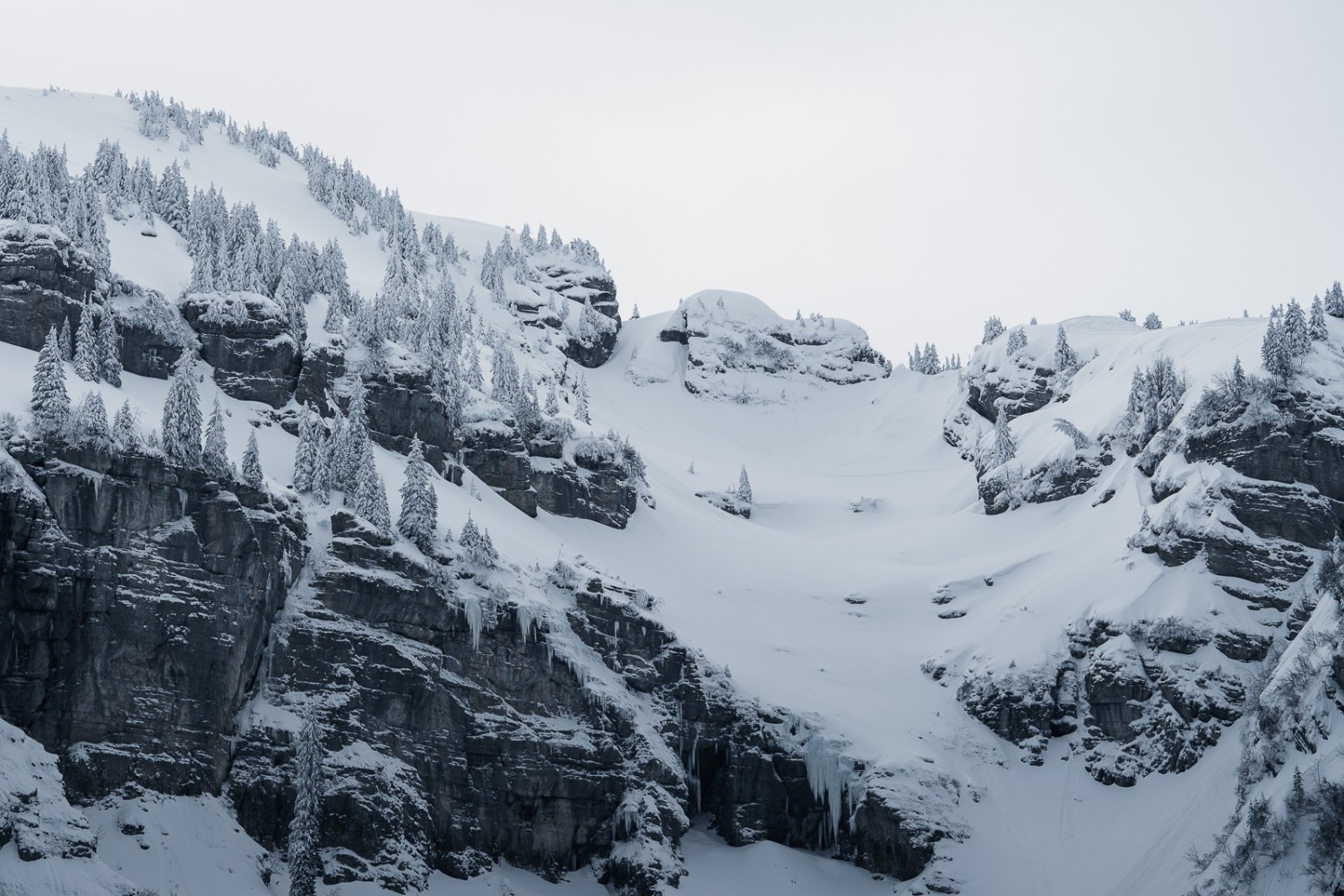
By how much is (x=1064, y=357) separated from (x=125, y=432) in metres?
107

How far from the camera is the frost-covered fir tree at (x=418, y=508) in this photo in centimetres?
9625

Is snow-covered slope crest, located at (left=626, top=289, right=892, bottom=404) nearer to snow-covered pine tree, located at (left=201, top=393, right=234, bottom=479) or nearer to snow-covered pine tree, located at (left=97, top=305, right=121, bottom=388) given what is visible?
snow-covered pine tree, located at (left=97, top=305, right=121, bottom=388)

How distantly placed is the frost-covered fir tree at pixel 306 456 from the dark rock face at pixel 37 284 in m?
18.2

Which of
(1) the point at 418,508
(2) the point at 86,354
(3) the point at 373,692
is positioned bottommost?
(3) the point at 373,692

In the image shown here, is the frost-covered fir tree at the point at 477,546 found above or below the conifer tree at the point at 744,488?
below

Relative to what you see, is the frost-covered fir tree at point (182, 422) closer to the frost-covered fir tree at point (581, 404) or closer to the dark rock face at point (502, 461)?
the dark rock face at point (502, 461)

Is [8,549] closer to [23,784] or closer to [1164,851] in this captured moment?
[23,784]

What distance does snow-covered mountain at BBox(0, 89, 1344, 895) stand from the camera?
8125 cm

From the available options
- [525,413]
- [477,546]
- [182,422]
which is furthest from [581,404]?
[182,422]

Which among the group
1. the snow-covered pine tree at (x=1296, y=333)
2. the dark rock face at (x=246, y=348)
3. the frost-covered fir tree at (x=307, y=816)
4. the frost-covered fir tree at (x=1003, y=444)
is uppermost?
the snow-covered pine tree at (x=1296, y=333)

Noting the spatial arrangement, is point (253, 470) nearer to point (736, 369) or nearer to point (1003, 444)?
point (1003, 444)

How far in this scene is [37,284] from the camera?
98000mm

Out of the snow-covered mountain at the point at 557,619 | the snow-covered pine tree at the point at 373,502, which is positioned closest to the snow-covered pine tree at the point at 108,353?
the snow-covered mountain at the point at 557,619

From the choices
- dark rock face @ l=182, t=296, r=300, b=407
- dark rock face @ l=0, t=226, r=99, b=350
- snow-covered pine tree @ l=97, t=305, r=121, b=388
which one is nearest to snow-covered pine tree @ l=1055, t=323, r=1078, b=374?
dark rock face @ l=182, t=296, r=300, b=407
